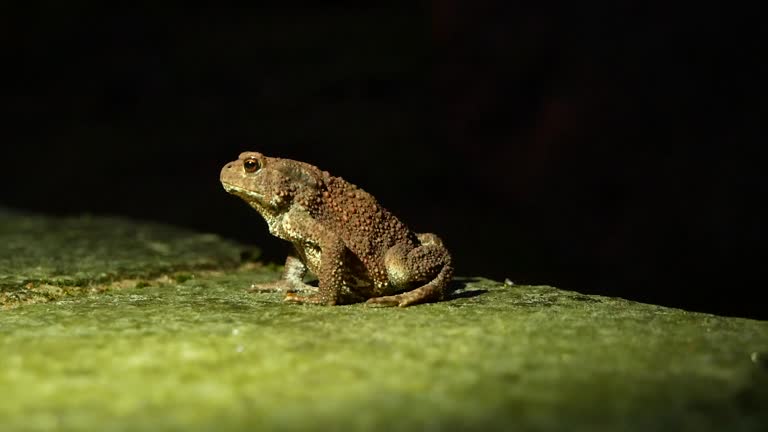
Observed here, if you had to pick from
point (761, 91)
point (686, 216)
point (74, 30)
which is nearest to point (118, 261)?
point (686, 216)

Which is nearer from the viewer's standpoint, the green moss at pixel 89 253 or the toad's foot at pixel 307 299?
the toad's foot at pixel 307 299

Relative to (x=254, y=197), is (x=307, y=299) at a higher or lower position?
lower

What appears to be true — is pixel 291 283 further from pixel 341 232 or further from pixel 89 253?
pixel 89 253

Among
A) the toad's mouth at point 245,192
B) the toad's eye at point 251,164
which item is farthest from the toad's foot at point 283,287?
the toad's eye at point 251,164

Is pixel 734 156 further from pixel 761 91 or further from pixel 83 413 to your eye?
pixel 83 413

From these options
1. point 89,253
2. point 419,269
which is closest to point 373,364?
point 419,269

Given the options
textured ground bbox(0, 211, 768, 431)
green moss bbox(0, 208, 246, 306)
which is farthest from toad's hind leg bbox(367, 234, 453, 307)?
green moss bbox(0, 208, 246, 306)

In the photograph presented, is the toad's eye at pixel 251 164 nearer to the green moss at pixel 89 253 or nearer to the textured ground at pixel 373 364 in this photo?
the textured ground at pixel 373 364

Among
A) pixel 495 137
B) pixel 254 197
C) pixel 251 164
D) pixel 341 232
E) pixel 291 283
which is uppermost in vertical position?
pixel 495 137
